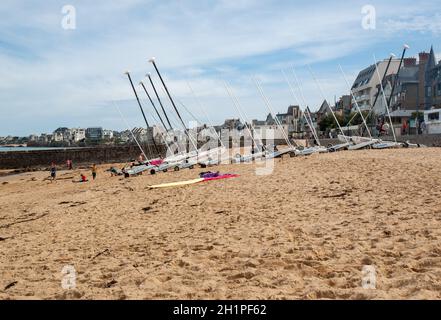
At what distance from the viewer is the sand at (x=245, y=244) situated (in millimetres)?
5648

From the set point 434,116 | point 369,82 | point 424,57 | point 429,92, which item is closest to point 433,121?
point 434,116

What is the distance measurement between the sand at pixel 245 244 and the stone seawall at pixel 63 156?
38.3 meters

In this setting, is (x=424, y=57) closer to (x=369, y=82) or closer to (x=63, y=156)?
(x=369, y=82)

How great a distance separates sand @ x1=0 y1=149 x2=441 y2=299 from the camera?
5.65 m

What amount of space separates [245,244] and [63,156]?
47695mm

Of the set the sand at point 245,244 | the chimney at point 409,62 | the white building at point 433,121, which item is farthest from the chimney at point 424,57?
the sand at point 245,244

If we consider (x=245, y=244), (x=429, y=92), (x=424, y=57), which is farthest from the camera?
(x=424, y=57)

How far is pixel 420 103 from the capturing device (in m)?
64.6

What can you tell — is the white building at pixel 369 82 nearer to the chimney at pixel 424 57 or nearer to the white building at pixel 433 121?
the chimney at pixel 424 57

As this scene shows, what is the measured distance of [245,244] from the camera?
773 centimetres

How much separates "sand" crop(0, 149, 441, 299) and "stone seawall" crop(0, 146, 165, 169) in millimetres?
38331

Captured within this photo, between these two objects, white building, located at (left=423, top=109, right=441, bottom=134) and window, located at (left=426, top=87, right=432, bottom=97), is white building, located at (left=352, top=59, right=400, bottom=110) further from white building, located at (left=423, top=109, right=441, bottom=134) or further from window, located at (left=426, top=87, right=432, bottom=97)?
white building, located at (left=423, top=109, right=441, bottom=134)

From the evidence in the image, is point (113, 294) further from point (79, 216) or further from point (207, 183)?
point (207, 183)

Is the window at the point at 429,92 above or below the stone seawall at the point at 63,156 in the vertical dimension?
above
